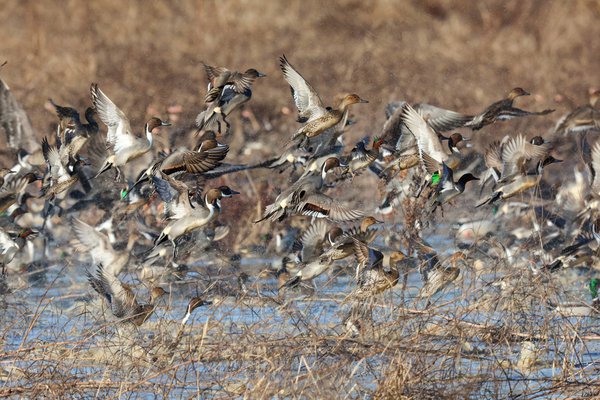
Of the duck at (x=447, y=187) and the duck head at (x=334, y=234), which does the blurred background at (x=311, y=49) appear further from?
the duck at (x=447, y=187)

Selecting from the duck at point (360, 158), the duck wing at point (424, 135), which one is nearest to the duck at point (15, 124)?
the duck at point (360, 158)

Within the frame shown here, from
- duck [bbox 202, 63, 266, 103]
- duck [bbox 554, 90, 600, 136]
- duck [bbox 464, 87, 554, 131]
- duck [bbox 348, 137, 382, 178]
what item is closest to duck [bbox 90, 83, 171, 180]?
duck [bbox 202, 63, 266, 103]

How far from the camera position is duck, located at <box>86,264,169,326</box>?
31.6 feet

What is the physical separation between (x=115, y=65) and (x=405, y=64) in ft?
17.8

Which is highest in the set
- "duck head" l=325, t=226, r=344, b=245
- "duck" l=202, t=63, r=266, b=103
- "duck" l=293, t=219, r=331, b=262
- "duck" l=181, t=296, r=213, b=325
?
"duck" l=202, t=63, r=266, b=103

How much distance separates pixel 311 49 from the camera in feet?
83.1

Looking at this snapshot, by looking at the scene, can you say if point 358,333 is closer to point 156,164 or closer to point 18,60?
point 156,164

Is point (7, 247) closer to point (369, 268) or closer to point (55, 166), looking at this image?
point (55, 166)

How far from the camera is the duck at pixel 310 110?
10844 millimetres

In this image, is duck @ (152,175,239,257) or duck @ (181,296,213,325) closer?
duck @ (181,296,213,325)

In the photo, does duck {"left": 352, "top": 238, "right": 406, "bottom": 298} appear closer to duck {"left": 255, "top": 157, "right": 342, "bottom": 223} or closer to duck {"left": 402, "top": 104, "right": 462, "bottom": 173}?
duck {"left": 255, "top": 157, "right": 342, "bottom": 223}

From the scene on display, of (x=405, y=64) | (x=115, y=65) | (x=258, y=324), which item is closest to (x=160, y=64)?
(x=115, y=65)

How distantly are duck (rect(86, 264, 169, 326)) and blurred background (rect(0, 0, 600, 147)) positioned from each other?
13.4 meters

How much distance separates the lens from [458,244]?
12.8 m
